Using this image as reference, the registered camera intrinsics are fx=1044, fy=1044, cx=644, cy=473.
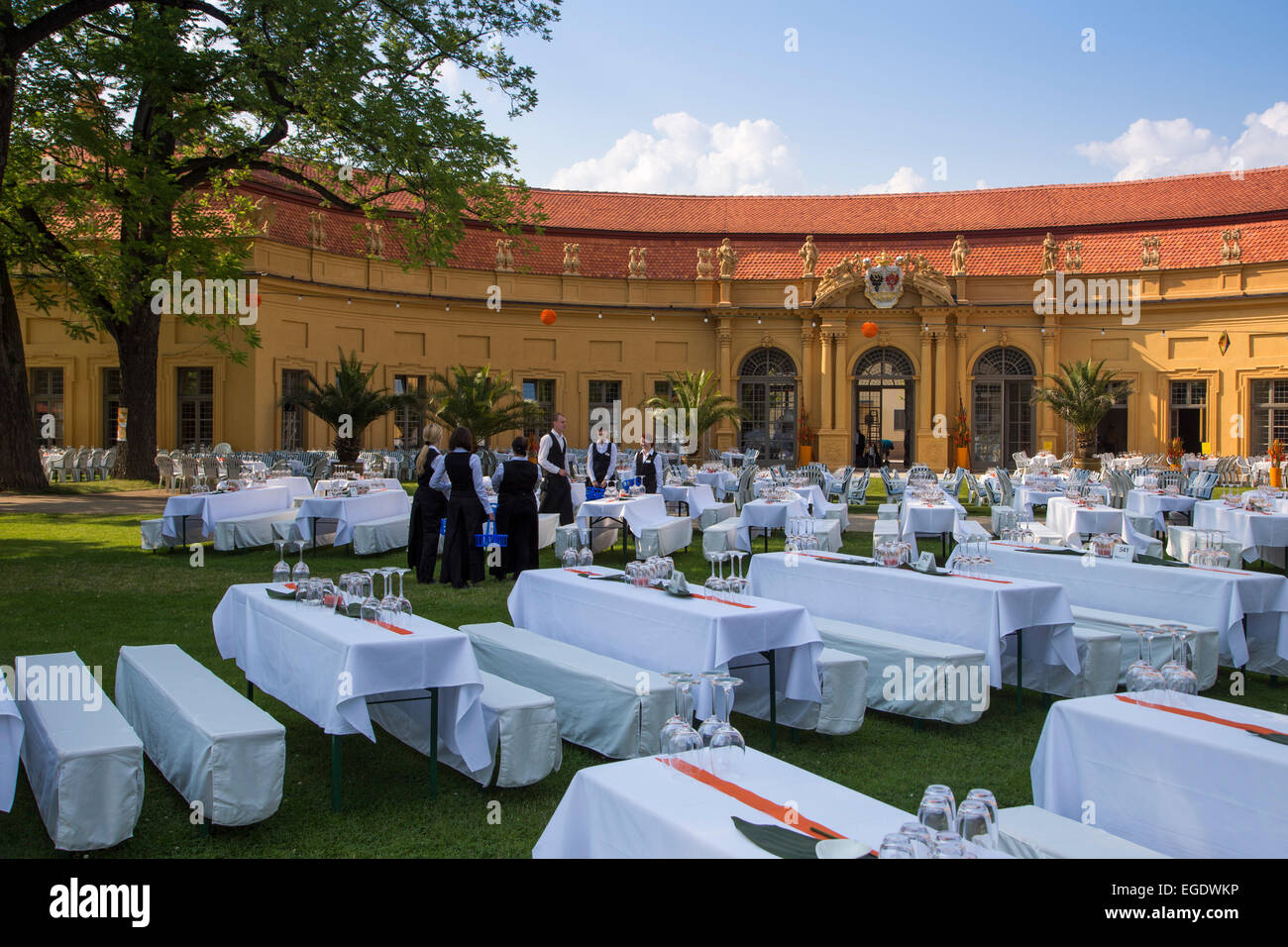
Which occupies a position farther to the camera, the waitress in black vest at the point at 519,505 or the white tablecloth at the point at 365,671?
the waitress in black vest at the point at 519,505

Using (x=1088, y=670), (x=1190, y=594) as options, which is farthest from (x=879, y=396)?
(x=1088, y=670)

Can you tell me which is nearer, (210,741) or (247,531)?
(210,741)

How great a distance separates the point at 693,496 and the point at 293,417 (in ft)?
49.6

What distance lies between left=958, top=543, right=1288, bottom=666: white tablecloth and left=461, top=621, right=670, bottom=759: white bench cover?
4.03 m

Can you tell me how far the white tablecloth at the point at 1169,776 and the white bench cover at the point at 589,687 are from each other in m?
1.90

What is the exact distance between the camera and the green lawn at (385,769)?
4539mm

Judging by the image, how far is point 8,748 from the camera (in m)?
3.99

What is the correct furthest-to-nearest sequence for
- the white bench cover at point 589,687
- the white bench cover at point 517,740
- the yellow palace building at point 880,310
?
the yellow palace building at point 880,310
the white bench cover at point 589,687
the white bench cover at point 517,740

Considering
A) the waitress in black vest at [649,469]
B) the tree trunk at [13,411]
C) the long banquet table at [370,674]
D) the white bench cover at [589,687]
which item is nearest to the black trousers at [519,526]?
the white bench cover at [589,687]

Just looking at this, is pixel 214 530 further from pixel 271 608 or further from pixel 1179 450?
pixel 1179 450

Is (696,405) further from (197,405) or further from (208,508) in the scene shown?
(208,508)

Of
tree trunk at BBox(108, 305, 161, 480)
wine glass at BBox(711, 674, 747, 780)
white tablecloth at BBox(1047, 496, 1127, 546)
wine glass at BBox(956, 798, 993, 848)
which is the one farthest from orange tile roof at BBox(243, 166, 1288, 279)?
wine glass at BBox(956, 798, 993, 848)

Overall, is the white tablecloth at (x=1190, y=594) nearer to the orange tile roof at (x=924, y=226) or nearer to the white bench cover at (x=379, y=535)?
the white bench cover at (x=379, y=535)
